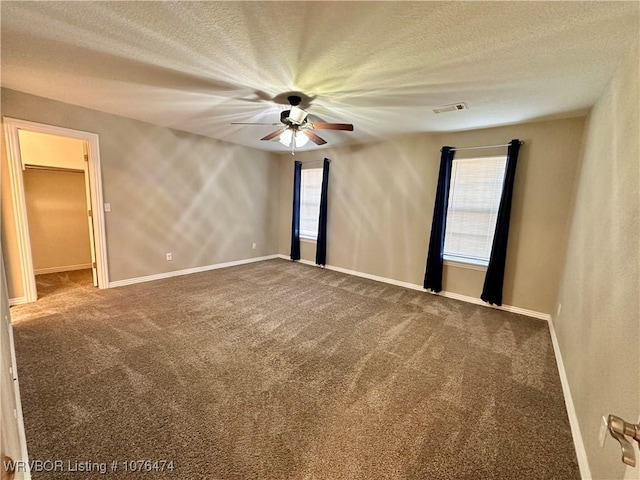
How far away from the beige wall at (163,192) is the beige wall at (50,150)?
2.41ft

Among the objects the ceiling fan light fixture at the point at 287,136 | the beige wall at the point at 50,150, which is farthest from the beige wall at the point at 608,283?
the beige wall at the point at 50,150

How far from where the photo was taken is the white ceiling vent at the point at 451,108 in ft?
9.56

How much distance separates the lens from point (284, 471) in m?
1.41

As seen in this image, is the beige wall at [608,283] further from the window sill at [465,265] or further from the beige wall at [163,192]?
the beige wall at [163,192]

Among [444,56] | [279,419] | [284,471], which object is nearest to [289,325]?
[279,419]

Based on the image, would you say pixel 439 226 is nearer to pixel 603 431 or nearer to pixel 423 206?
pixel 423 206

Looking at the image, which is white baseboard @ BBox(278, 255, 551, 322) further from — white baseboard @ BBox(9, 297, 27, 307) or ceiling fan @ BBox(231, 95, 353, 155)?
white baseboard @ BBox(9, 297, 27, 307)

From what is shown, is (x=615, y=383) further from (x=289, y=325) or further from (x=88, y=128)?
(x=88, y=128)

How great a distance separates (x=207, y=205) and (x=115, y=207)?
1.40 meters

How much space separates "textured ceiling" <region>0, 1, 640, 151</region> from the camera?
1.62 m

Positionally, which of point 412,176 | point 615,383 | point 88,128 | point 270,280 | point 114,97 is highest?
point 114,97

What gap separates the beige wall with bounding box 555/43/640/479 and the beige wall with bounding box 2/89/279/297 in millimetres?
5093

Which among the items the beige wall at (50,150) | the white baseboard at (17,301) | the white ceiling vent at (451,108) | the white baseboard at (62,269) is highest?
the white ceiling vent at (451,108)

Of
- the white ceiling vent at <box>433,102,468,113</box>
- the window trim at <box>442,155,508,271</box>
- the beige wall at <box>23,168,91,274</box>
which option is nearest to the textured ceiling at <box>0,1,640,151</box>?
the white ceiling vent at <box>433,102,468,113</box>
